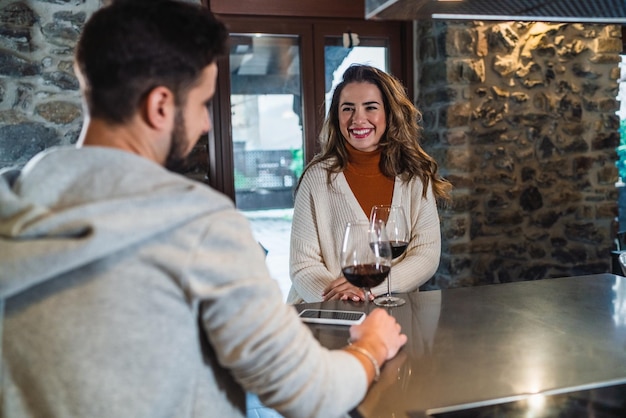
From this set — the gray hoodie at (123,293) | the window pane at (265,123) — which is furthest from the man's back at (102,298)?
the window pane at (265,123)

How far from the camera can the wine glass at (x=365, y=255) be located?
3.76 ft

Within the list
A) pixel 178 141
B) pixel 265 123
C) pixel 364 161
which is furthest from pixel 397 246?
pixel 265 123

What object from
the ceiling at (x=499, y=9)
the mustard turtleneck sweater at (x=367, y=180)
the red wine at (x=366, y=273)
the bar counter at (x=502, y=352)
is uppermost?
the ceiling at (x=499, y=9)

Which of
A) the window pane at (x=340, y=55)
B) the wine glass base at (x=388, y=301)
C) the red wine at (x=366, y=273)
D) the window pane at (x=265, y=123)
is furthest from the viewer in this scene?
the window pane at (x=340, y=55)

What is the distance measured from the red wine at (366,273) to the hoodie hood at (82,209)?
484mm

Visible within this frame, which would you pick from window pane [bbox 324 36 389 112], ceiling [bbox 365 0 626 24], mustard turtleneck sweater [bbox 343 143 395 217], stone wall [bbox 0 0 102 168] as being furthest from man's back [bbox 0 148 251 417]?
window pane [bbox 324 36 389 112]

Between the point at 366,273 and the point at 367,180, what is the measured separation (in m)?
0.74

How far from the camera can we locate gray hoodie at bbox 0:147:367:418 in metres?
0.65

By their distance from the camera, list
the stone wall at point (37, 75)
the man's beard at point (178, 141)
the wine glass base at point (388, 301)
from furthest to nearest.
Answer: the stone wall at point (37, 75) < the wine glass base at point (388, 301) < the man's beard at point (178, 141)

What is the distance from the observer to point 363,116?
1.88 m

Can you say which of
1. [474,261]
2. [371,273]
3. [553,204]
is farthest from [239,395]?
[553,204]

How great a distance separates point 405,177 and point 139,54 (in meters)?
1.25

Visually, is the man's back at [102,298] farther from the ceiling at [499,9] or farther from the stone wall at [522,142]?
the stone wall at [522,142]

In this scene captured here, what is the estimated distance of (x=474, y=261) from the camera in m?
3.43
